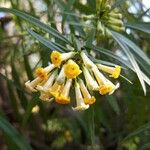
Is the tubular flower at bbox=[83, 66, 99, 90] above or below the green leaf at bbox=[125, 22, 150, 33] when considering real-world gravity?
below

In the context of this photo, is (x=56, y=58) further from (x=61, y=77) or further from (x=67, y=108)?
(x=67, y=108)

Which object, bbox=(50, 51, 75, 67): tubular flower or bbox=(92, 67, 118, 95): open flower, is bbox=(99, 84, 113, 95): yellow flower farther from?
bbox=(50, 51, 75, 67): tubular flower

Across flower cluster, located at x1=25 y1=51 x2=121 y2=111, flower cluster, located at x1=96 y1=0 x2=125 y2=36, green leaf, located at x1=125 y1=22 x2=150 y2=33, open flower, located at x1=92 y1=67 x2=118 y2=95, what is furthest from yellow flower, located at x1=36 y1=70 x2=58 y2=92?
green leaf, located at x1=125 y1=22 x2=150 y2=33

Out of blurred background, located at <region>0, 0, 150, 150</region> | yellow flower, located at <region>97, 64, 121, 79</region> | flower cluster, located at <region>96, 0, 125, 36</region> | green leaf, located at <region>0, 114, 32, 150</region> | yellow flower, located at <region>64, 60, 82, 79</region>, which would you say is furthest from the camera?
green leaf, located at <region>0, 114, 32, 150</region>

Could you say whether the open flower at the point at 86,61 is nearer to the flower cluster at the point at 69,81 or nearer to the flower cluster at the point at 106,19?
the flower cluster at the point at 69,81

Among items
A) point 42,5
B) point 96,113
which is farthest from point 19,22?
point 96,113

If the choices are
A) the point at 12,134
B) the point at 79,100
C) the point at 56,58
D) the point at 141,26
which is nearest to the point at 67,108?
the point at 12,134

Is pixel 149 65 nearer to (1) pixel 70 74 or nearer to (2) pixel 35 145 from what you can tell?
(1) pixel 70 74

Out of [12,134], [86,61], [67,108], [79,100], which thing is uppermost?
[86,61]
